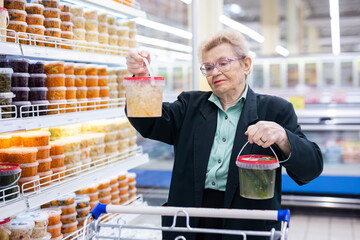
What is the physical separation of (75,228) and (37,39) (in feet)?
4.15

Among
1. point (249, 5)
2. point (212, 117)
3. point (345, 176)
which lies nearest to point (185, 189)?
point (212, 117)

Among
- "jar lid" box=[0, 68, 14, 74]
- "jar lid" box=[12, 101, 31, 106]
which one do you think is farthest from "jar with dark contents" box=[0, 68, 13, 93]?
"jar lid" box=[12, 101, 31, 106]

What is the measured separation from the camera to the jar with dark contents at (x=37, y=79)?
8.29 feet

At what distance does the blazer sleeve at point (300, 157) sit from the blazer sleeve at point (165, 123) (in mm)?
532

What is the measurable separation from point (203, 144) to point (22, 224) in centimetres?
109

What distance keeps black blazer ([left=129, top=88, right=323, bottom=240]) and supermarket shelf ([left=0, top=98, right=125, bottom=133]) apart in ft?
1.91

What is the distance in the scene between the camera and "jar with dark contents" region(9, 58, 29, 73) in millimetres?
2383

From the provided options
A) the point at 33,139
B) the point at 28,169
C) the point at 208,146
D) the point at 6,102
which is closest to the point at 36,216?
the point at 28,169

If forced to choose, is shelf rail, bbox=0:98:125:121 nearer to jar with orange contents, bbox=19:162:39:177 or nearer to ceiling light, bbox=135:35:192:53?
jar with orange contents, bbox=19:162:39:177

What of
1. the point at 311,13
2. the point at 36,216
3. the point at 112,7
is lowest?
the point at 36,216

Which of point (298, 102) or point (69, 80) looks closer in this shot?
point (69, 80)

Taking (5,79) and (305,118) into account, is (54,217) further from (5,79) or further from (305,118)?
(305,118)

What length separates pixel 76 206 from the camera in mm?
3045

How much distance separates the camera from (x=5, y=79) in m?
2.24
